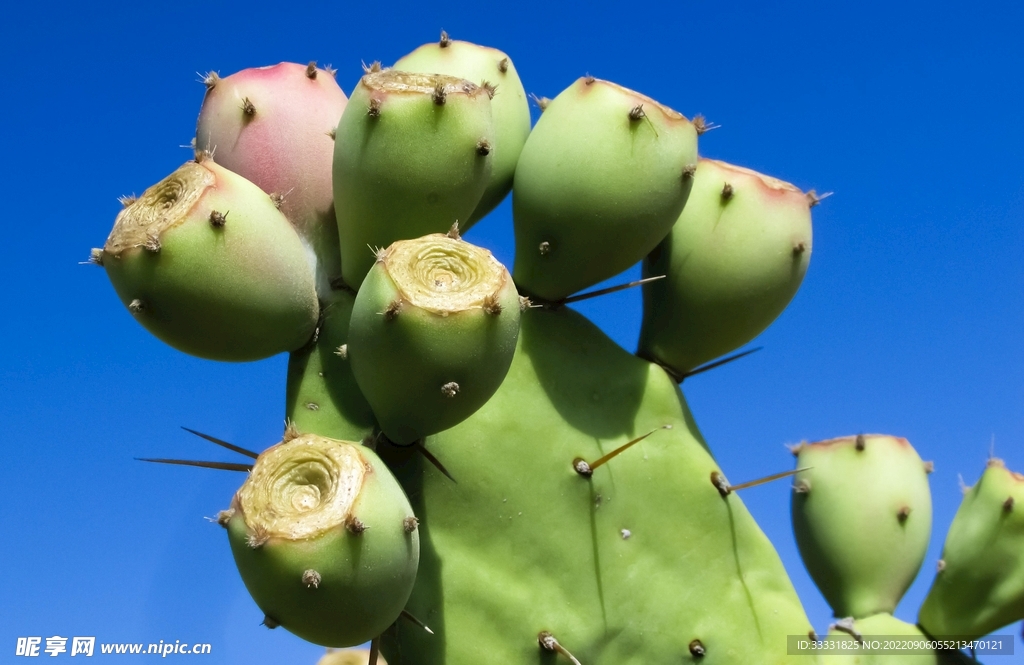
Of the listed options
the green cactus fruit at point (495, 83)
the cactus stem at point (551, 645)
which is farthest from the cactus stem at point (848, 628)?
the green cactus fruit at point (495, 83)

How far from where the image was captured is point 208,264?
149cm

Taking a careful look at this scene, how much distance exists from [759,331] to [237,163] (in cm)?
104

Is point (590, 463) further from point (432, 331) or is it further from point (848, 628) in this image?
point (848, 628)

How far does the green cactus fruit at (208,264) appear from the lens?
4.87 feet

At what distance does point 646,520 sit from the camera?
1.85 meters

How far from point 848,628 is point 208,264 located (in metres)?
1.56

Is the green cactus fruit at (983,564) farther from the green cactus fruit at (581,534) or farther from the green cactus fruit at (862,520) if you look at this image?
the green cactus fruit at (581,534)

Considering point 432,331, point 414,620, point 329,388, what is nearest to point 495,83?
point 329,388

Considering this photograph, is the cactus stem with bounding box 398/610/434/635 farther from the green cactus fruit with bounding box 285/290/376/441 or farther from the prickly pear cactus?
the green cactus fruit with bounding box 285/290/376/441

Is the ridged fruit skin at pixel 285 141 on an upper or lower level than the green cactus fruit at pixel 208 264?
upper

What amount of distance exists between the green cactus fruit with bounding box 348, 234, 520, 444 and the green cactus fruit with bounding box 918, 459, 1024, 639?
1.41 metres

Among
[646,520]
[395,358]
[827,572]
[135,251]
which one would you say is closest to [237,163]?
[135,251]

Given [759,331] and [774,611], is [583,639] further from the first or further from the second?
[759,331]

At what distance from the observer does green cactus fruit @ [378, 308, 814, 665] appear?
1.69 metres
